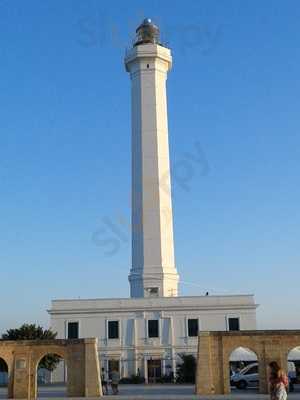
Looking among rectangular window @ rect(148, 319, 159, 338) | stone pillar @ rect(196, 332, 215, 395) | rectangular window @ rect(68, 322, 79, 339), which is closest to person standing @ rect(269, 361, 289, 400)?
stone pillar @ rect(196, 332, 215, 395)

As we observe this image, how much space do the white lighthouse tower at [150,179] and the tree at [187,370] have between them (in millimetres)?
6071

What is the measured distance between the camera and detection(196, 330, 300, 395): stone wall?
29172 mm

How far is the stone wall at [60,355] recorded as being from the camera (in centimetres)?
2953

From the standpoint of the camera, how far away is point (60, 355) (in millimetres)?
30281

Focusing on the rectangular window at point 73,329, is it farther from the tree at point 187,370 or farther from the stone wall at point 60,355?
the stone wall at point 60,355

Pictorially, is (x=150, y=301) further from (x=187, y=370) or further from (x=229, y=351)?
(x=229, y=351)

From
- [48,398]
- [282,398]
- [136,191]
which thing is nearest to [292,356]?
[48,398]

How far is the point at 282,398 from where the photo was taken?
13969mm

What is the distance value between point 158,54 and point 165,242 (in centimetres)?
1442

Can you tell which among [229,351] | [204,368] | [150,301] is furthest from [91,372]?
[150,301]

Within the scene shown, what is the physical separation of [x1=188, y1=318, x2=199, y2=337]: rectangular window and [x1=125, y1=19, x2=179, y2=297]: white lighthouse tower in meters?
2.85

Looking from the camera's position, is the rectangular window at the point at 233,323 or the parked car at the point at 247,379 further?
the rectangular window at the point at 233,323

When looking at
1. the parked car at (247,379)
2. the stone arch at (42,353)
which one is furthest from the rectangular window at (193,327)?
the stone arch at (42,353)

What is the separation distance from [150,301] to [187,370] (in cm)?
607
